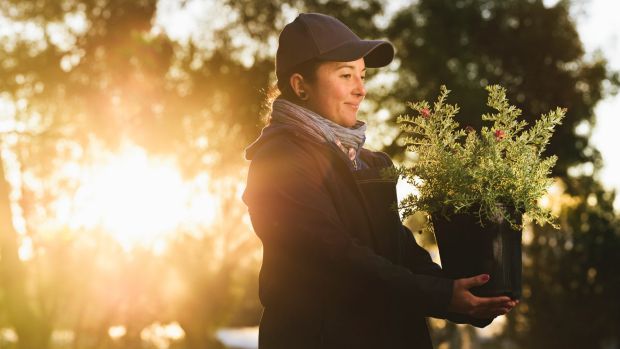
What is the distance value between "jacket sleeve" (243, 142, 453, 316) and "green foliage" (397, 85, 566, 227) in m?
0.31

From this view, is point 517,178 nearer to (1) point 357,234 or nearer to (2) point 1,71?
(1) point 357,234

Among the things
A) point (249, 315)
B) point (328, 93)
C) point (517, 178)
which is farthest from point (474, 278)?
point (249, 315)

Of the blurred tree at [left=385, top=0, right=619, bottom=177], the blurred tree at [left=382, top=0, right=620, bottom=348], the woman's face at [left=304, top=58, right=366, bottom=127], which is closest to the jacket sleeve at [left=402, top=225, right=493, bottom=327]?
the woman's face at [left=304, top=58, right=366, bottom=127]

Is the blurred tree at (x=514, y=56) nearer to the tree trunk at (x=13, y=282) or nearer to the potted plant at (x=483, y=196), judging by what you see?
the tree trunk at (x=13, y=282)

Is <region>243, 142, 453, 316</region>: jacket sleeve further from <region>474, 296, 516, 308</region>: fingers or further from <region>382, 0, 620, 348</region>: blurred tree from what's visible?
<region>382, 0, 620, 348</region>: blurred tree

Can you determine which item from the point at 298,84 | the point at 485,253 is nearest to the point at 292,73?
the point at 298,84

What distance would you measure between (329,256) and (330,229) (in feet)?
0.28

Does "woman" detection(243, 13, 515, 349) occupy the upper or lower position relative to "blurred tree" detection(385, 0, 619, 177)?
lower

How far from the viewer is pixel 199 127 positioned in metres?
16.1

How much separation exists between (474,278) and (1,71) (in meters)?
12.7

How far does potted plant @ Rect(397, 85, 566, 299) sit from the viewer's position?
8.91ft

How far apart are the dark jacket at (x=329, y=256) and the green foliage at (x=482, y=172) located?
0.53 ft

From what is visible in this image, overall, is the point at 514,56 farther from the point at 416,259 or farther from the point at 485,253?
the point at 485,253

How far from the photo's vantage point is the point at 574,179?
1844 cm
